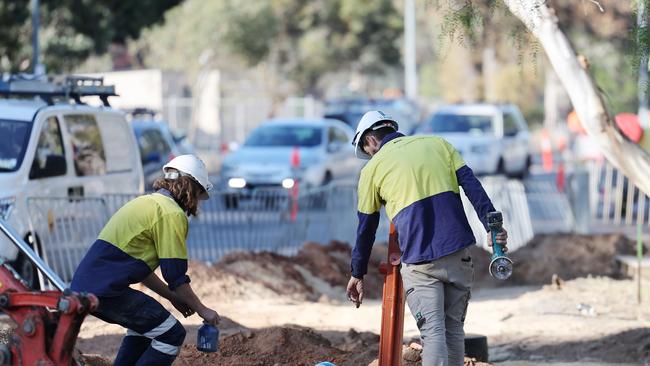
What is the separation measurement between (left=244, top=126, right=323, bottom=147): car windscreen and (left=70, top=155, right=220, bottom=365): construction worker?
17680 millimetres

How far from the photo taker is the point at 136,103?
1719 inches

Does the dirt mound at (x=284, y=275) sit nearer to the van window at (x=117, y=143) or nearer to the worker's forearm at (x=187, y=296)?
the van window at (x=117, y=143)

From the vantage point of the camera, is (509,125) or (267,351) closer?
(267,351)

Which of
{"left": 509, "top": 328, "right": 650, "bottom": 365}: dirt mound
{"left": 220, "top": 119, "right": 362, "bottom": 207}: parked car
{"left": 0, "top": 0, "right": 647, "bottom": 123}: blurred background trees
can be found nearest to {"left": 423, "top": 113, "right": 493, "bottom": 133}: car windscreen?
{"left": 0, "top": 0, "right": 647, "bottom": 123}: blurred background trees

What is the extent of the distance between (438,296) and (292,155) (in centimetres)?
1641

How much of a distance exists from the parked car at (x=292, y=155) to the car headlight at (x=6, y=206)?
34.7ft

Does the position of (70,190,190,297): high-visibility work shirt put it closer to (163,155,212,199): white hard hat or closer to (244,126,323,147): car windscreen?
(163,155,212,199): white hard hat

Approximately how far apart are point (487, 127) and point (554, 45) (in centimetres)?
1862

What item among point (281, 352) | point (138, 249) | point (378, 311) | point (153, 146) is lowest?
point (378, 311)

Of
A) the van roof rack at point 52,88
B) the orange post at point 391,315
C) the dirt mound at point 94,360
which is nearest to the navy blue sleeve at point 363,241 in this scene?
the orange post at point 391,315

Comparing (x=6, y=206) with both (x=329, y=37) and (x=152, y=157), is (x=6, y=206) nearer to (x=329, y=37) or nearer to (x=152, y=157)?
(x=152, y=157)

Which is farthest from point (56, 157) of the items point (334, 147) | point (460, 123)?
point (460, 123)


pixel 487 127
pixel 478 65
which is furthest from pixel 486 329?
pixel 478 65

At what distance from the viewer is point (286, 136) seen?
24.5 m
